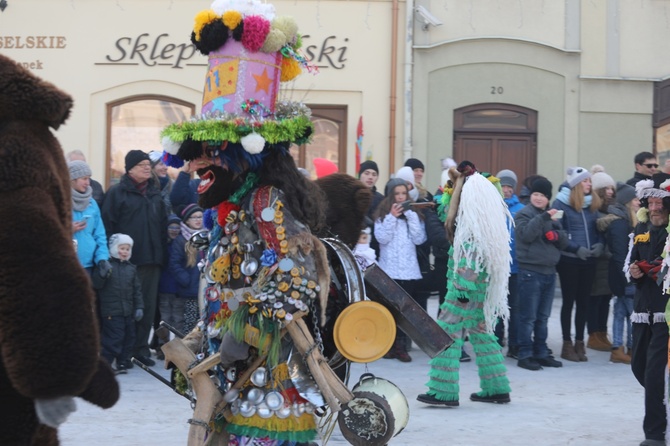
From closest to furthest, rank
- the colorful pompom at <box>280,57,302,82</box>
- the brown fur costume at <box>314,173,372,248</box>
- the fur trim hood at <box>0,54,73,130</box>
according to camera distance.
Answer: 1. the fur trim hood at <box>0,54,73,130</box>
2. the colorful pompom at <box>280,57,302,82</box>
3. the brown fur costume at <box>314,173,372,248</box>

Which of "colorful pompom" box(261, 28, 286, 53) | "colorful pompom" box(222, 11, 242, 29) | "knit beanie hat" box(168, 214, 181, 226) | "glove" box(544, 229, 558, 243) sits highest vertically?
"colorful pompom" box(222, 11, 242, 29)

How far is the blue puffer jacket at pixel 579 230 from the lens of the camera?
458 inches

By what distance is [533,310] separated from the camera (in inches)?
434

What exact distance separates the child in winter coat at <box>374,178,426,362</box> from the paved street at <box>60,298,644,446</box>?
2.99 ft

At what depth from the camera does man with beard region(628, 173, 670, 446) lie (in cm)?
746

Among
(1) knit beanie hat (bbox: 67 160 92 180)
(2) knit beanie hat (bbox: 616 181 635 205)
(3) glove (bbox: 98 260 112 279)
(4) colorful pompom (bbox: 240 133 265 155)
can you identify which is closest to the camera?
(4) colorful pompom (bbox: 240 133 265 155)

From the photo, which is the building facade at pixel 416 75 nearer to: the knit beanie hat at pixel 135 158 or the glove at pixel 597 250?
the glove at pixel 597 250

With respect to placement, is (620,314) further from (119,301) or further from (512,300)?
(119,301)

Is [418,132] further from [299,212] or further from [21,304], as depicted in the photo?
[21,304]

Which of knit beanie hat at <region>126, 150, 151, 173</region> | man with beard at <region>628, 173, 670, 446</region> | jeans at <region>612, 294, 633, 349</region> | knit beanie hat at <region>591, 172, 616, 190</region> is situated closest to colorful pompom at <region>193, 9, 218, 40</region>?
man with beard at <region>628, 173, 670, 446</region>

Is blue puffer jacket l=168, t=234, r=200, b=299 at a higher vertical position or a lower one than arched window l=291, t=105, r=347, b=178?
lower

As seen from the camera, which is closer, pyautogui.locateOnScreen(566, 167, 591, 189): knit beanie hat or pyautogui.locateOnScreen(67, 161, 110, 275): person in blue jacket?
pyautogui.locateOnScreen(67, 161, 110, 275): person in blue jacket

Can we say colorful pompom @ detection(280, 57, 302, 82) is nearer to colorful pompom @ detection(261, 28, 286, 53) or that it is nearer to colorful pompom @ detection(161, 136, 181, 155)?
colorful pompom @ detection(261, 28, 286, 53)

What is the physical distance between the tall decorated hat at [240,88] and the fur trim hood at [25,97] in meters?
1.66
